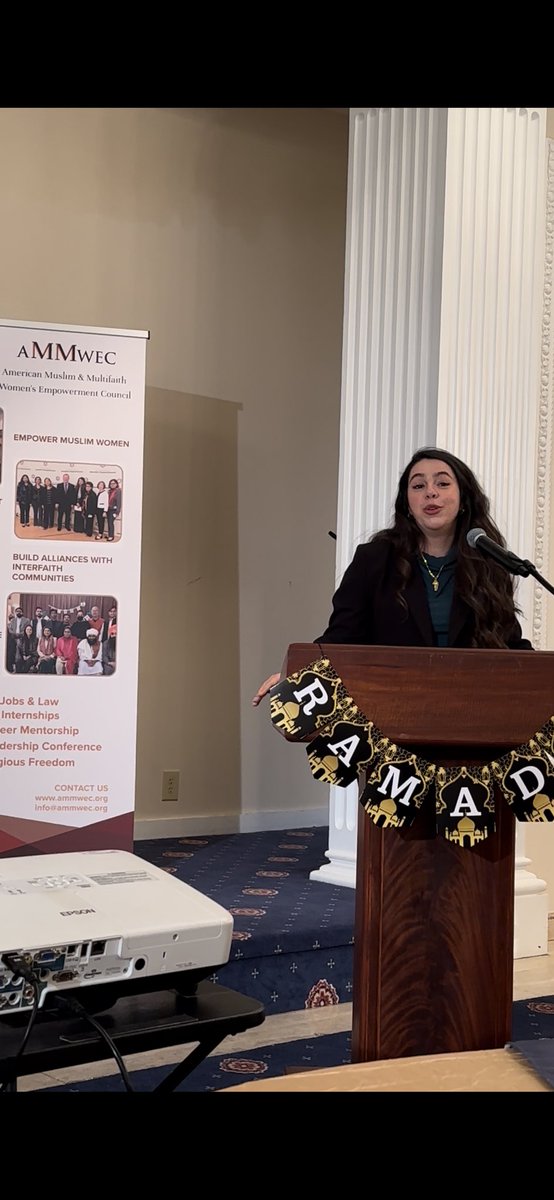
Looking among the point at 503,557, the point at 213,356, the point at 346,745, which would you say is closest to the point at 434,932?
the point at 346,745

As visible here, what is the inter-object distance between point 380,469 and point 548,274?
1.11 metres

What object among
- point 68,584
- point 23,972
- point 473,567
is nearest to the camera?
point 23,972

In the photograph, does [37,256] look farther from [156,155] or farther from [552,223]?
[552,223]

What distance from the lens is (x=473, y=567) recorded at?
8.34ft

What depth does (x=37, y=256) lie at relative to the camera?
17.4ft

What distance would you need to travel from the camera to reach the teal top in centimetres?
258

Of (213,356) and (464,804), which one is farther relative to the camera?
(213,356)

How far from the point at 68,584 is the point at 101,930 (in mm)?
3044

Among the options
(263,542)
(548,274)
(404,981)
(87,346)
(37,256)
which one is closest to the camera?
(404,981)

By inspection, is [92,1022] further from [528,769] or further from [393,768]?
[528,769]

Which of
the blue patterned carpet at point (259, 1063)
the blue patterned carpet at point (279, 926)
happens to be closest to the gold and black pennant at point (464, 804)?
the blue patterned carpet at point (259, 1063)
